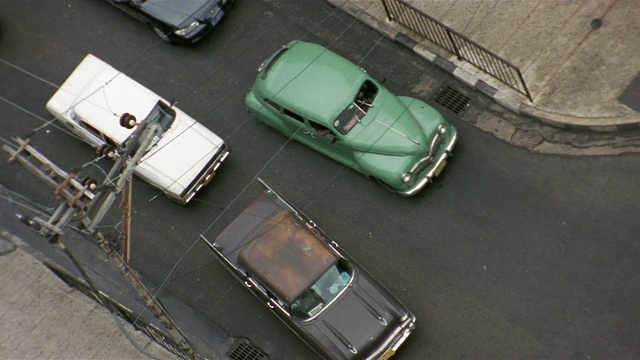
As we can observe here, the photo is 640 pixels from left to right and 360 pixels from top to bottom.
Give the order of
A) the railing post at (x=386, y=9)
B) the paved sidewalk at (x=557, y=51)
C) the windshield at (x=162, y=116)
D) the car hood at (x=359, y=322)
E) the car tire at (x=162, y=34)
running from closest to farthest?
the car hood at (x=359, y=322), the paved sidewalk at (x=557, y=51), the windshield at (x=162, y=116), the railing post at (x=386, y=9), the car tire at (x=162, y=34)

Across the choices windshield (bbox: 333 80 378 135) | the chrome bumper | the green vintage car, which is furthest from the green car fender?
windshield (bbox: 333 80 378 135)

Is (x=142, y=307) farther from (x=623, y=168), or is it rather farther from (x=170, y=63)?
(x=623, y=168)

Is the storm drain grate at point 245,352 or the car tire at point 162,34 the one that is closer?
the storm drain grate at point 245,352

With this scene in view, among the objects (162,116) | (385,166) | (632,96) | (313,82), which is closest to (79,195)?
(162,116)

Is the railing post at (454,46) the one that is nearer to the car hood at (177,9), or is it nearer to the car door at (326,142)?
the car door at (326,142)

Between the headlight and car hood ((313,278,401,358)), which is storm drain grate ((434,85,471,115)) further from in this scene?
the headlight

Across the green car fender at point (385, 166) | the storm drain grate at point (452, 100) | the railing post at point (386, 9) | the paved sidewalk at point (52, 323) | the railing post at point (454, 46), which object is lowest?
the paved sidewalk at point (52, 323)

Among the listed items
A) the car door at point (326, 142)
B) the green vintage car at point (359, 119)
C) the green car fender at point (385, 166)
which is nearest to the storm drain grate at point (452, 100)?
the green vintage car at point (359, 119)
